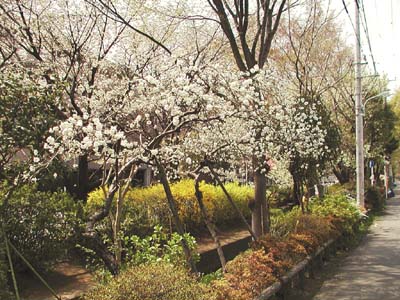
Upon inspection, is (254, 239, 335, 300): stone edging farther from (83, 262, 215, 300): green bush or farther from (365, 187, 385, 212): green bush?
(365, 187, 385, 212): green bush

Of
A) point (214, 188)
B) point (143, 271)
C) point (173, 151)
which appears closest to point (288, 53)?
point (214, 188)

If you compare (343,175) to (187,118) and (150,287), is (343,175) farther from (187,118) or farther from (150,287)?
(150,287)

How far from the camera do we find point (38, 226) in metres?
7.46

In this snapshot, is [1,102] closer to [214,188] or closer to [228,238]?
[228,238]

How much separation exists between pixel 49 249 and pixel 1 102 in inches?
168

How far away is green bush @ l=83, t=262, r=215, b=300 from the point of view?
387cm

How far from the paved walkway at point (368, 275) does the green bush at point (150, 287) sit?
3853 mm

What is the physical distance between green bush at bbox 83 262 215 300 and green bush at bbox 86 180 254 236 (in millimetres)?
5229

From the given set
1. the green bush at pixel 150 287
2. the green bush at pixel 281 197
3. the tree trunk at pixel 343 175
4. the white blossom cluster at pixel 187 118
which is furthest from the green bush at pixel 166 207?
the tree trunk at pixel 343 175

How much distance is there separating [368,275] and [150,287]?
6.24m

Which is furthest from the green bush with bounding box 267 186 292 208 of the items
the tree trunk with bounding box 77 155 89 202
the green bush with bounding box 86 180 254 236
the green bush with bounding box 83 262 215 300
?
the green bush with bounding box 83 262 215 300

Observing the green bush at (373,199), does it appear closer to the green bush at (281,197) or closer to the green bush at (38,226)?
the green bush at (281,197)

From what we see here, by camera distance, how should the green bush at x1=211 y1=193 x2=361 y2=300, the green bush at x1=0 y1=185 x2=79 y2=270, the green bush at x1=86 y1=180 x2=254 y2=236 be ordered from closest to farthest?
the green bush at x1=211 y1=193 x2=361 y2=300
the green bush at x1=0 y1=185 x2=79 y2=270
the green bush at x1=86 y1=180 x2=254 y2=236

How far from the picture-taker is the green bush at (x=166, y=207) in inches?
391
